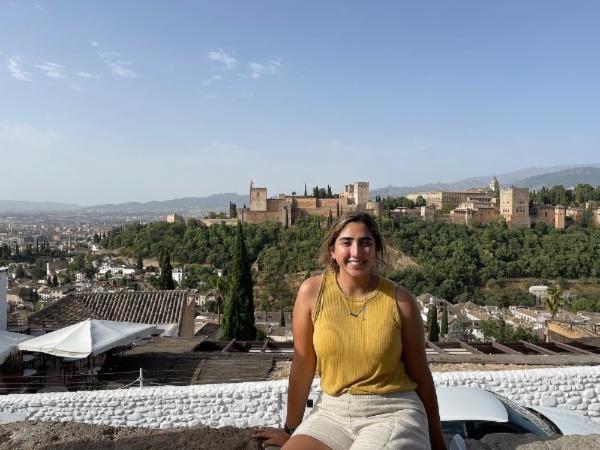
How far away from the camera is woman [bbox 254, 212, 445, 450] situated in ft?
6.38

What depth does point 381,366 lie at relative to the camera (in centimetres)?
200

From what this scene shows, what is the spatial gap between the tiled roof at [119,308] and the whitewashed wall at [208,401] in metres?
6.19

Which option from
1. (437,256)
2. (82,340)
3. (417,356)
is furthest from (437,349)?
(437,256)

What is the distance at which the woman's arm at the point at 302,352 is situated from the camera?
212cm

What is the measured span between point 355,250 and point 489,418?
7.28ft

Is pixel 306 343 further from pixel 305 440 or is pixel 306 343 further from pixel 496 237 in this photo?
pixel 496 237

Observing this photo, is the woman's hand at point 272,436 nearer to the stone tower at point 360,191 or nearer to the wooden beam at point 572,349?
the wooden beam at point 572,349

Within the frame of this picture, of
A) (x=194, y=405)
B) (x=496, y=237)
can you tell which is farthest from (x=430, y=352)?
(x=496, y=237)

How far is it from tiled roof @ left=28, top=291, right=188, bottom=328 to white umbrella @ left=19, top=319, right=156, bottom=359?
4.27 meters

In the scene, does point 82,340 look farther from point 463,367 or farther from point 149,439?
point 463,367

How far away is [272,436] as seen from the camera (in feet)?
7.67

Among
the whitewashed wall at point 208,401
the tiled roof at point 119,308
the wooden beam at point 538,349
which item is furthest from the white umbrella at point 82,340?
the wooden beam at point 538,349

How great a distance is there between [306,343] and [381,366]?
35cm

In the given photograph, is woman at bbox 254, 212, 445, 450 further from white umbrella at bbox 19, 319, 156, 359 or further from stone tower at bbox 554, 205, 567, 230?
stone tower at bbox 554, 205, 567, 230
